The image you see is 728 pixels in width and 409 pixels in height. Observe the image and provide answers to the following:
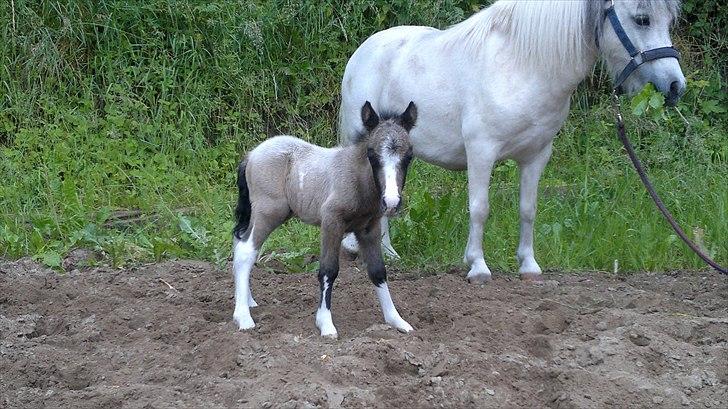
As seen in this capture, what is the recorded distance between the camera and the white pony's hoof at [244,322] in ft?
17.5

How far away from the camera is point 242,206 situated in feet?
19.1

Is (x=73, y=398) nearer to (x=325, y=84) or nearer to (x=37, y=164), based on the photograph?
(x=37, y=164)

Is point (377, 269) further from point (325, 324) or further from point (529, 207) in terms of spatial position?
point (529, 207)

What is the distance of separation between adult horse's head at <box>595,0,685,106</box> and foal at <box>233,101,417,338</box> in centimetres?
158

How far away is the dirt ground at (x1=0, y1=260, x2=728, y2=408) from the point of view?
13.9 ft

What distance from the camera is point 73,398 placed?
14.1 ft

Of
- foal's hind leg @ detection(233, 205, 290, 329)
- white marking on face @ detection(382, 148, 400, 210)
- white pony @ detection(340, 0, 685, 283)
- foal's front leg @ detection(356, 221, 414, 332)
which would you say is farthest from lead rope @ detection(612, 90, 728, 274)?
foal's hind leg @ detection(233, 205, 290, 329)

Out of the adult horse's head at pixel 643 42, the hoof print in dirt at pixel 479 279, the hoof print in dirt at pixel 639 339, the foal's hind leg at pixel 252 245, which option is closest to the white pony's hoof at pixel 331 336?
the foal's hind leg at pixel 252 245

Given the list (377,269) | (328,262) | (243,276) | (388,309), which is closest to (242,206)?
(243,276)

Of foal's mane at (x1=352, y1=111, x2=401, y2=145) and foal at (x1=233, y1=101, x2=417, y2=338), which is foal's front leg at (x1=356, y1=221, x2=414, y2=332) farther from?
foal's mane at (x1=352, y1=111, x2=401, y2=145)

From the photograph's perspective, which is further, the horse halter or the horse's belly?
the horse's belly

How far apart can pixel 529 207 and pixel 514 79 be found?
2.84 feet

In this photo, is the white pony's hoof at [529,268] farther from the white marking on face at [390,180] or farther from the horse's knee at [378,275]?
the white marking on face at [390,180]

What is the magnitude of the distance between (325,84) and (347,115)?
2693mm
